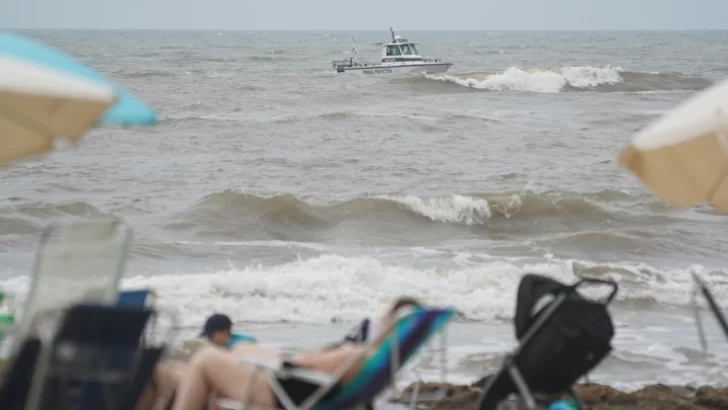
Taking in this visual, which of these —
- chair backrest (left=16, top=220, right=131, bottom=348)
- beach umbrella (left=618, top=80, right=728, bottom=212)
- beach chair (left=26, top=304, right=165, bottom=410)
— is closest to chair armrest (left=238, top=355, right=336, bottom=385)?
beach chair (left=26, top=304, right=165, bottom=410)

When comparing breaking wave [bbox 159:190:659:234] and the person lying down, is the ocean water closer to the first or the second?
breaking wave [bbox 159:190:659:234]

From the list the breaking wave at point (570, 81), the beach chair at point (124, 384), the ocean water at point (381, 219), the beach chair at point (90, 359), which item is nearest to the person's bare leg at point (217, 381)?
the beach chair at point (124, 384)

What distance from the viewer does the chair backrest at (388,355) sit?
14.7 feet

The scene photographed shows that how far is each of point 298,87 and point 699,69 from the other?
3054 centimetres

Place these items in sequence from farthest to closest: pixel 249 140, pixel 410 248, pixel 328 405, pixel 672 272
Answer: pixel 249 140 < pixel 410 248 < pixel 672 272 < pixel 328 405

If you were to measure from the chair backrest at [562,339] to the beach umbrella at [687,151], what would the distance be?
2.10ft

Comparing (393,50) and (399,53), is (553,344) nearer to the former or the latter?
(399,53)

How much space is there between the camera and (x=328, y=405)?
15.2 feet

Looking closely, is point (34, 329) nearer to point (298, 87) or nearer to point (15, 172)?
point (15, 172)

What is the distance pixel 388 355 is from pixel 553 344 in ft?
3.39

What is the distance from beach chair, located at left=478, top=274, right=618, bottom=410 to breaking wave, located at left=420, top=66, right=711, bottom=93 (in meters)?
44.1

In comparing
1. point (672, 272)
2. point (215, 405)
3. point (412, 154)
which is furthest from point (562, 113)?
point (215, 405)

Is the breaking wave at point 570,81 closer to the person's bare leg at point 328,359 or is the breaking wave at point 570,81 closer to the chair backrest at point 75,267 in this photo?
the person's bare leg at point 328,359

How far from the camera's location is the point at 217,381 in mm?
4852
